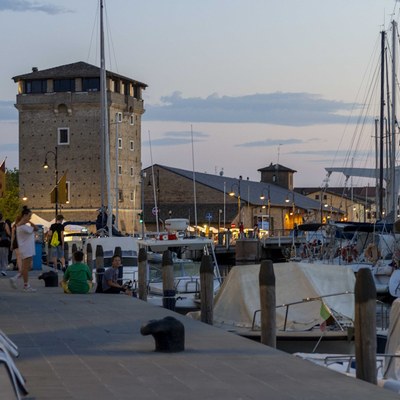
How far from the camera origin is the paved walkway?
31.8 ft

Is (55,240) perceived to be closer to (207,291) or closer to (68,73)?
(207,291)

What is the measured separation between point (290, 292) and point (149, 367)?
11.0 meters

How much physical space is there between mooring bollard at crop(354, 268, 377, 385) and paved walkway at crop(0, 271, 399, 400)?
751mm

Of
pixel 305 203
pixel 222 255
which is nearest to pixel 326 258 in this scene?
pixel 222 255

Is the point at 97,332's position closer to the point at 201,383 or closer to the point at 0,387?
the point at 201,383

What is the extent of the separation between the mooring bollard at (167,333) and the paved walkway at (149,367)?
0.17m

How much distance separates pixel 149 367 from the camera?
11.2 meters

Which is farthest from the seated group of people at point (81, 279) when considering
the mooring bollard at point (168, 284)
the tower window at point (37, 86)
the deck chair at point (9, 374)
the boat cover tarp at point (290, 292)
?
the tower window at point (37, 86)

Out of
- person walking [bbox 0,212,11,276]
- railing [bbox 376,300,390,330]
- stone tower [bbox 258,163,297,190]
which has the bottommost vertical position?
railing [bbox 376,300,390,330]

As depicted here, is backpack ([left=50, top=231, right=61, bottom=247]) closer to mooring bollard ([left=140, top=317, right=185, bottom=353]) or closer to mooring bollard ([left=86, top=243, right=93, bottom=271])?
mooring bollard ([left=86, top=243, right=93, bottom=271])

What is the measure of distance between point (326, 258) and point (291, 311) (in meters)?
34.3

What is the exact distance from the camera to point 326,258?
54812 mm

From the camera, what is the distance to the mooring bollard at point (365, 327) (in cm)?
1238

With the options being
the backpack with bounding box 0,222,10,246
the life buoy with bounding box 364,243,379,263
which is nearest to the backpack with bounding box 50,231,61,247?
the backpack with bounding box 0,222,10,246
